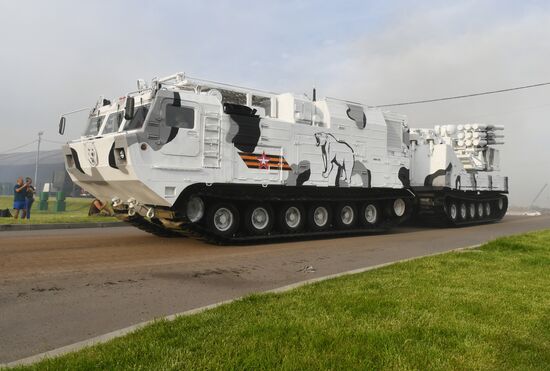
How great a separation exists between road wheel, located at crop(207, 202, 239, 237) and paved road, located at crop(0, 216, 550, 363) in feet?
1.53

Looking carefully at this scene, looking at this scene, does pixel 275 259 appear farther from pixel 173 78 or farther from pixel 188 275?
pixel 173 78

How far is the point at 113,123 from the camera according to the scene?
12.0 m

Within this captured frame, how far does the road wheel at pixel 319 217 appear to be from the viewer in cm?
Result: 1395

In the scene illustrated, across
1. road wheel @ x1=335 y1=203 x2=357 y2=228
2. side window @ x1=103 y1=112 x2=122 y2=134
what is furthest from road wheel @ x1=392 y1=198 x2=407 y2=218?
side window @ x1=103 y1=112 x2=122 y2=134

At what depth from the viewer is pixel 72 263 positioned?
28.1 feet

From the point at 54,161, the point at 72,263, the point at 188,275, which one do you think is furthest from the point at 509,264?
the point at 54,161

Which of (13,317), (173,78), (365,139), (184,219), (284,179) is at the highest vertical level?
(173,78)

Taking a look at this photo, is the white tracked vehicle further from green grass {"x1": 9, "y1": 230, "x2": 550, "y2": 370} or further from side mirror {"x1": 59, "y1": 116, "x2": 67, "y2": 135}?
green grass {"x1": 9, "y1": 230, "x2": 550, "y2": 370}

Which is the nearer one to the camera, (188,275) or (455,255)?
(188,275)

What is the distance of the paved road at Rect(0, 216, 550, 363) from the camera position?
514cm

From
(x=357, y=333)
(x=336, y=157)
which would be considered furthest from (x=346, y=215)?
(x=357, y=333)

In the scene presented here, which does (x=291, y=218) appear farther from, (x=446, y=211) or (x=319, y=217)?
(x=446, y=211)

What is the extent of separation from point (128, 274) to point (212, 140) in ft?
15.2

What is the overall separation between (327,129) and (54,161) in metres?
62.8
